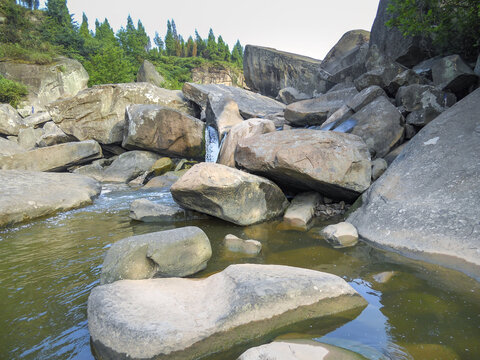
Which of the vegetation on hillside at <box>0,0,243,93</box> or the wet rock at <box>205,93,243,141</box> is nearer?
the wet rock at <box>205,93,243,141</box>

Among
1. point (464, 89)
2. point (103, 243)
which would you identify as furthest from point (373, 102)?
point (103, 243)

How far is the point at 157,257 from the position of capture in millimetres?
3529

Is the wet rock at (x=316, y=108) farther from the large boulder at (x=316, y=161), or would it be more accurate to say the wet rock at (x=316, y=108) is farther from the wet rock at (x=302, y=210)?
the wet rock at (x=302, y=210)

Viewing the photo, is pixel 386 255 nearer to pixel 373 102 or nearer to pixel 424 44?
pixel 373 102

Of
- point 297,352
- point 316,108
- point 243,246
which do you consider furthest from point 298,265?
A: point 316,108

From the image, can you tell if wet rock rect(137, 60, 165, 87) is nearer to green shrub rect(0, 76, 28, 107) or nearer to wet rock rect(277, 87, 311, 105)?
green shrub rect(0, 76, 28, 107)

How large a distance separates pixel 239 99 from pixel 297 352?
41.9 feet

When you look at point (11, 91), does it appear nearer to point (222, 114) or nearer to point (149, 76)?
point (149, 76)

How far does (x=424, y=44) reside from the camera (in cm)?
885

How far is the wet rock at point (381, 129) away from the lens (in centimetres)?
639

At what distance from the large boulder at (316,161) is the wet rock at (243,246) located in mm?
1639

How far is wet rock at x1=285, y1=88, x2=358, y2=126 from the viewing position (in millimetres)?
9562

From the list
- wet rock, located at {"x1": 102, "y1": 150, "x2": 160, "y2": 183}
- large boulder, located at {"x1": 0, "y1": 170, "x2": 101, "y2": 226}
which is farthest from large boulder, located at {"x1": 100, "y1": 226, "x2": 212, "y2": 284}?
wet rock, located at {"x1": 102, "y1": 150, "x2": 160, "y2": 183}

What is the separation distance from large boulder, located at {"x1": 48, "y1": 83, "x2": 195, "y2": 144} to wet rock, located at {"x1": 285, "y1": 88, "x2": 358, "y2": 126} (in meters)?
7.05
